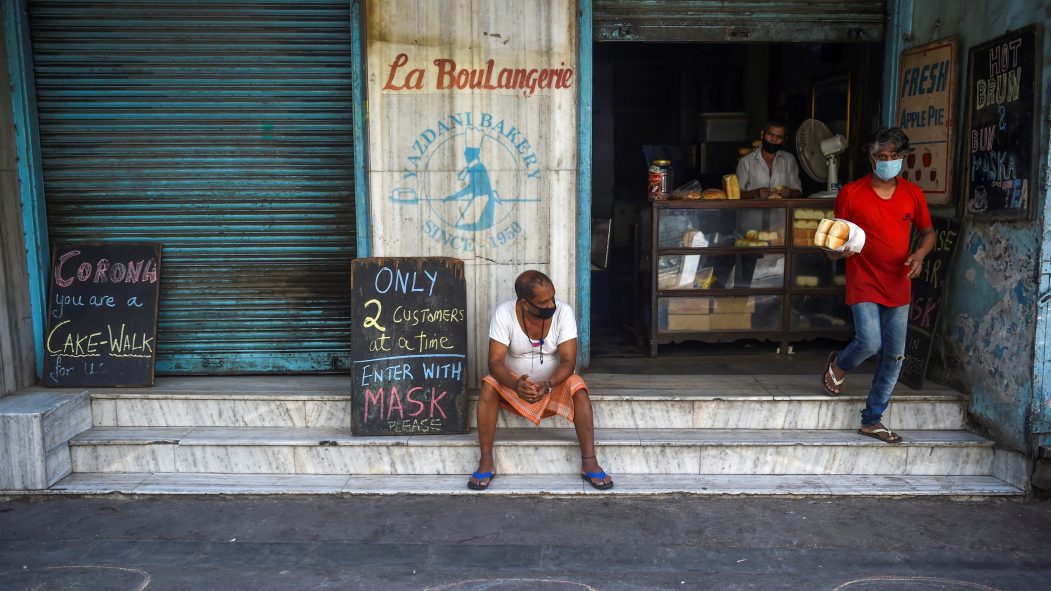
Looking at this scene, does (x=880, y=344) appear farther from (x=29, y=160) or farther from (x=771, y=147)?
(x=29, y=160)

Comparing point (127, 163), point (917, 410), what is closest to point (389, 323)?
point (127, 163)

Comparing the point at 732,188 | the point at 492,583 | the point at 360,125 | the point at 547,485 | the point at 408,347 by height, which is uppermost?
the point at 360,125

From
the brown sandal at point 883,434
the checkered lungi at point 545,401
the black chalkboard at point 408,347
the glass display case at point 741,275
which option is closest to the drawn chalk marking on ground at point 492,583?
the checkered lungi at point 545,401

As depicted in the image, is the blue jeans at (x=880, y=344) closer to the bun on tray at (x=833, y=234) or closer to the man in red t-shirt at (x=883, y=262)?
the man in red t-shirt at (x=883, y=262)

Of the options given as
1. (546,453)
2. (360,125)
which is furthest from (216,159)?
(546,453)

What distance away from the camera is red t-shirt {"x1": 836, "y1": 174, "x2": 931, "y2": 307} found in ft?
16.1

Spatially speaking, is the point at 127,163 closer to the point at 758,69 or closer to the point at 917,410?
the point at 917,410

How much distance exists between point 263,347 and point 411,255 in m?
1.35

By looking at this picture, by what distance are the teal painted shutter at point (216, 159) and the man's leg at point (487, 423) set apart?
1672 mm

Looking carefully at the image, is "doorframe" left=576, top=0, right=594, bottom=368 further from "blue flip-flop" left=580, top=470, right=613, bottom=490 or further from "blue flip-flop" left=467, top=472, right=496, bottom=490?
"blue flip-flop" left=467, top=472, right=496, bottom=490

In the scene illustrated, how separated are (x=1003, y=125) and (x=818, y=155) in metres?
2.11

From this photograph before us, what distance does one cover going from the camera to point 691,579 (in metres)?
3.86

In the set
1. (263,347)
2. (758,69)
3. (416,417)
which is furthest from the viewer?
(758,69)

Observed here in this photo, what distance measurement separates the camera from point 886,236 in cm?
489
